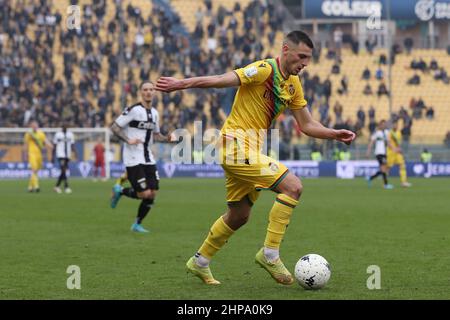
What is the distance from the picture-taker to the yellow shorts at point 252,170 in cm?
835

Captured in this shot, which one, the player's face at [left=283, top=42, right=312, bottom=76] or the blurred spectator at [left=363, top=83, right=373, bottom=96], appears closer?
the player's face at [left=283, top=42, right=312, bottom=76]

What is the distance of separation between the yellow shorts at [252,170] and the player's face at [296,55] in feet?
2.98

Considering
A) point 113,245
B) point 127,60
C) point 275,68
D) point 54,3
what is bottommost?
point 113,245

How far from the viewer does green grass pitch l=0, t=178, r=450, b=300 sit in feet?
27.1

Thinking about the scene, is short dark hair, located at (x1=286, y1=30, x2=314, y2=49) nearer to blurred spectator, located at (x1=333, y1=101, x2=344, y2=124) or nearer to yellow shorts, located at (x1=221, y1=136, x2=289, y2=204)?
yellow shorts, located at (x1=221, y1=136, x2=289, y2=204)

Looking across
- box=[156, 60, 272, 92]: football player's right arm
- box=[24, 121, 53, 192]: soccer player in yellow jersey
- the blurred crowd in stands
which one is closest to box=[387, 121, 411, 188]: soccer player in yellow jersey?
the blurred crowd in stands

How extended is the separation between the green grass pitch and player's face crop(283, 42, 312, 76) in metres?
2.11

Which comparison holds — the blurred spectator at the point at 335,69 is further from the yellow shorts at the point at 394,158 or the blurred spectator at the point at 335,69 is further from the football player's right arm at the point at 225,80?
the football player's right arm at the point at 225,80

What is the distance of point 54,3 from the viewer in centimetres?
4616

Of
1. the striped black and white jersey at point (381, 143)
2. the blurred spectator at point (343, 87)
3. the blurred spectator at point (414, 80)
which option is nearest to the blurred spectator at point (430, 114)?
the blurred spectator at point (414, 80)

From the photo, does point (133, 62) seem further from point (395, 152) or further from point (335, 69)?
point (395, 152)
